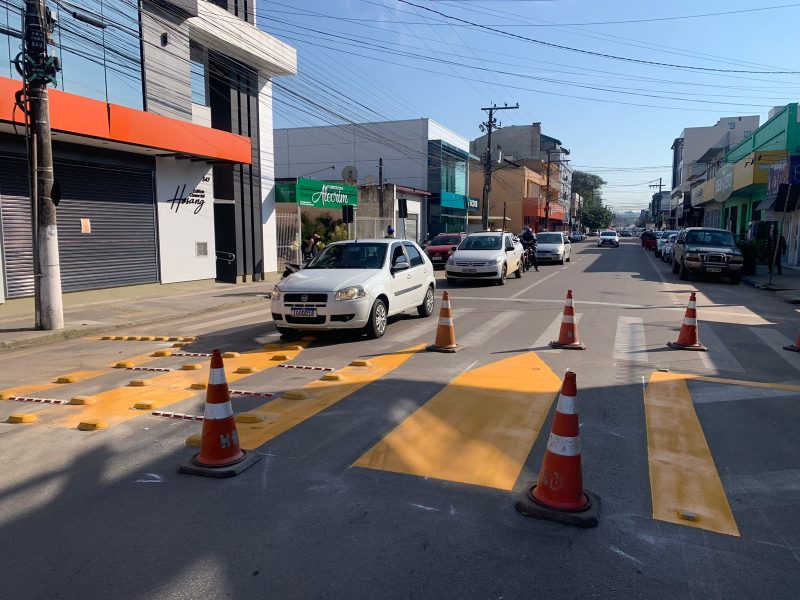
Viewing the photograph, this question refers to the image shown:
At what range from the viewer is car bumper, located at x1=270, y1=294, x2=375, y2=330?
9.17 meters

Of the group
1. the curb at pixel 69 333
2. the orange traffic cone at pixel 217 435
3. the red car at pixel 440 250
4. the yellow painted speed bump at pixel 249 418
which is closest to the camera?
the orange traffic cone at pixel 217 435

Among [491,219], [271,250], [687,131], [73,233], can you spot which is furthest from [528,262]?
[687,131]

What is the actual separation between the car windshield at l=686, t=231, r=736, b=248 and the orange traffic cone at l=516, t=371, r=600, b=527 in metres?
19.7

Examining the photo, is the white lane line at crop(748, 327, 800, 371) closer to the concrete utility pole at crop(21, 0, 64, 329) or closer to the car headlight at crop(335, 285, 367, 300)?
the car headlight at crop(335, 285, 367, 300)

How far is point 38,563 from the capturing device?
3244 mm

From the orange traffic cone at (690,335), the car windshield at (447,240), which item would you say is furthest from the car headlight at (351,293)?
the car windshield at (447,240)

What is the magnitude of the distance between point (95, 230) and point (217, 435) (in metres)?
12.7

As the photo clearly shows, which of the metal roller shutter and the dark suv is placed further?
the dark suv

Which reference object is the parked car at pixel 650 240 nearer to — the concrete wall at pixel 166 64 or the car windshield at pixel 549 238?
the car windshield at pixel 549 238

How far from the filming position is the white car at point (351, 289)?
30.3 feet

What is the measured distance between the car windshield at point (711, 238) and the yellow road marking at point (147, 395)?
18.0 metres

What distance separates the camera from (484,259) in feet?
61.3

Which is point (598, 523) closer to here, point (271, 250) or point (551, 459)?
point (551, 459)

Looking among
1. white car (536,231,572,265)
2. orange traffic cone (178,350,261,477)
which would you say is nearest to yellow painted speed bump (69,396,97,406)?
orange traffic cone (178,350,261,477)
